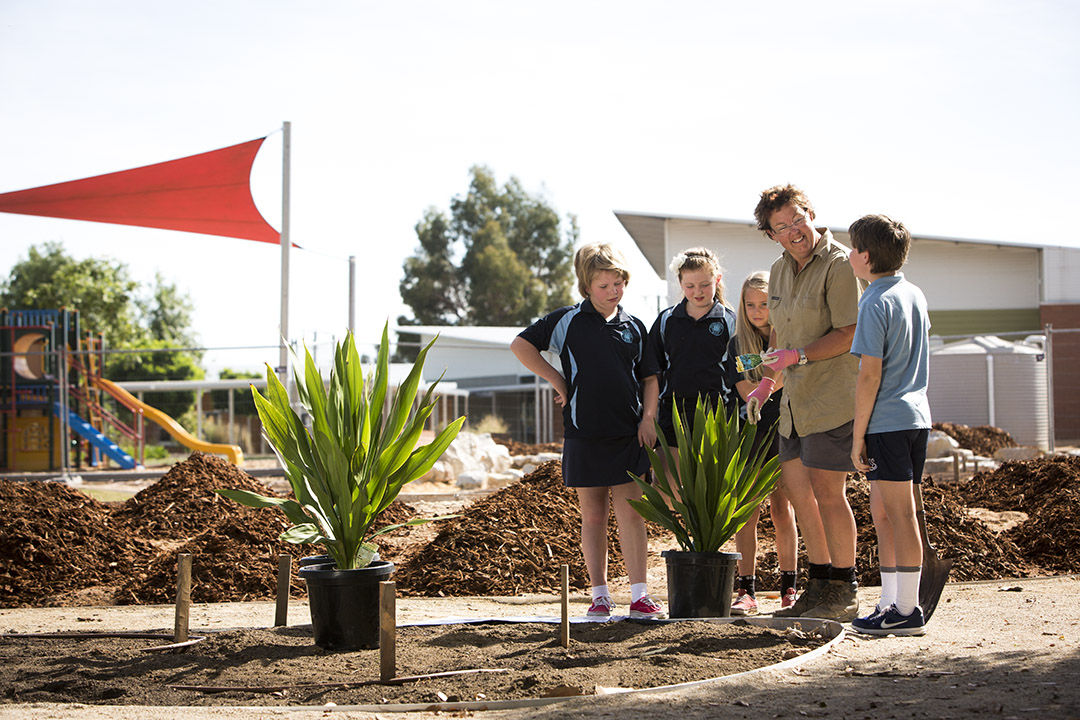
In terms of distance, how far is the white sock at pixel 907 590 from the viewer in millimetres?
3859

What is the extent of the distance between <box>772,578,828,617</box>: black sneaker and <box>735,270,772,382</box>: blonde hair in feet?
3.08

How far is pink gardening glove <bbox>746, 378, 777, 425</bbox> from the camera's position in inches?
173

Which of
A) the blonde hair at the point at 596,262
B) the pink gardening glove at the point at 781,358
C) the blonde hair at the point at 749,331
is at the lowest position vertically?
the pink gardening glove at the point at 781,358

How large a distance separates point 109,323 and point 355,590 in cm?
3496

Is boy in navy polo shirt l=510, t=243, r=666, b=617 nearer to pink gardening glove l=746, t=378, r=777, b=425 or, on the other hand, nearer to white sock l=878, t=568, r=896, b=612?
pink gardening glove l=746, t=378, r=777, b=425

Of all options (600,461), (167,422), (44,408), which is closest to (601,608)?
(600,461)

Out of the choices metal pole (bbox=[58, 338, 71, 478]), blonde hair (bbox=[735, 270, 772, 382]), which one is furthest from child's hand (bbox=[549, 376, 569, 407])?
metal pole (bbox=[58, 338, 71, 478])

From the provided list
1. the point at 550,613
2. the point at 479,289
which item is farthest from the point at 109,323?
the point at 550,613

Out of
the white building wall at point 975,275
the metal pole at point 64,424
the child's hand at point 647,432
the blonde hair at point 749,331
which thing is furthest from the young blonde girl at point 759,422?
the white building wall at point 975,275

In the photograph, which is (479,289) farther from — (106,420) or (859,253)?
(859,253)

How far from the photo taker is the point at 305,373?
3.85m

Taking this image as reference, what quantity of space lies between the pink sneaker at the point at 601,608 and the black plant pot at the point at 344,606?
3.30 ft

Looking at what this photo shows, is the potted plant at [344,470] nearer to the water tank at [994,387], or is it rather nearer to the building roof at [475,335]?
the water tank at [994,387]

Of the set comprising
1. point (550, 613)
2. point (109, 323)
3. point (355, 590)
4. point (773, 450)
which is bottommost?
point (550, 613)
